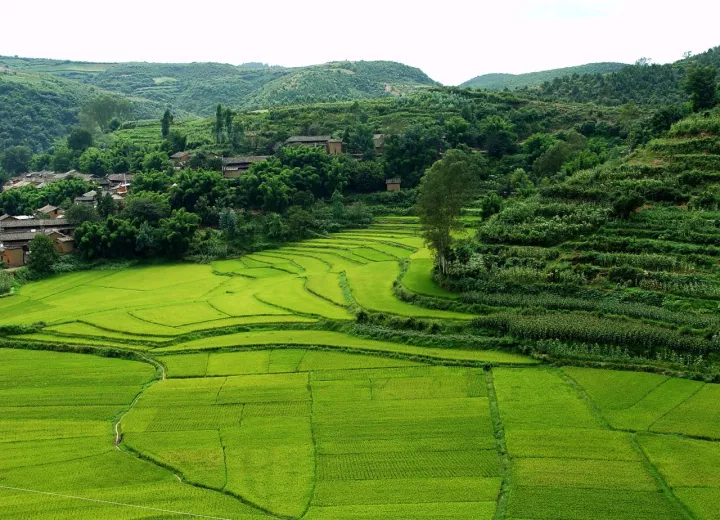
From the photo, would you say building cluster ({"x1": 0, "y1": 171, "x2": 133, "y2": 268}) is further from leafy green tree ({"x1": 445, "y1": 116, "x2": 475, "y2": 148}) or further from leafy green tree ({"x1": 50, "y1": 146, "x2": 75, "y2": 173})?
leafy green tree ({"x1": 445, "y1": 116, "x2": 475, "y2": 148})

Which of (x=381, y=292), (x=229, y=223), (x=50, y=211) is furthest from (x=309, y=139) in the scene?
(x=381, y=292)

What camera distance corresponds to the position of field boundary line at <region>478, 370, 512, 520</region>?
18755 millimetres

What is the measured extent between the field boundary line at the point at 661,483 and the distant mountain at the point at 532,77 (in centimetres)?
11854

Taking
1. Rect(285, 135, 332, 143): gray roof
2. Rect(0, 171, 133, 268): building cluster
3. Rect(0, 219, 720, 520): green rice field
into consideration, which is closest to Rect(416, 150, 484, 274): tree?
Rect(0, 219, 720, 520): green rice field

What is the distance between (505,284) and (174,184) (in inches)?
1583

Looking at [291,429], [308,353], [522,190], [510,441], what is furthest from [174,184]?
[510,441]

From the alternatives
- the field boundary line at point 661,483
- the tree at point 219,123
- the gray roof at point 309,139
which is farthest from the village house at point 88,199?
the field boundary line at point 661,483

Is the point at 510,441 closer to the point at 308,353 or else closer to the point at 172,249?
the point at 308,353

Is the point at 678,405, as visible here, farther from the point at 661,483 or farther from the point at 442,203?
the point at 442,203

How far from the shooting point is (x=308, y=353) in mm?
31453

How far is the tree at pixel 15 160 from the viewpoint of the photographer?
95.5 m

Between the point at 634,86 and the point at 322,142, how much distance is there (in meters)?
46.0

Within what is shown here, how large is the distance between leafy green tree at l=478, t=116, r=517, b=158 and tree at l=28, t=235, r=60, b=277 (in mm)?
43908

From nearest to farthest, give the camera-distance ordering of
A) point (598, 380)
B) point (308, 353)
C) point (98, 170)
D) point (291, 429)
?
1. point (291, 429)
2. point (598, 380)
3. point (308, 353)
4. point (98, 170)
